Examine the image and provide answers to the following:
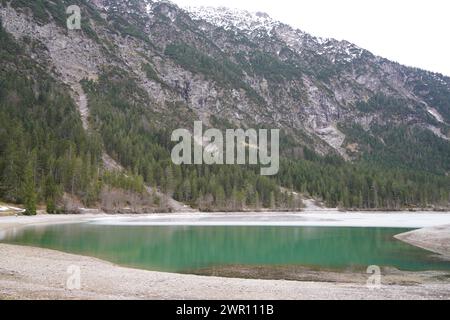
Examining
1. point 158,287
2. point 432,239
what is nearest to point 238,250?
point 158,287

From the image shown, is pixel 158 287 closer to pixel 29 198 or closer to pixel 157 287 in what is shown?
pixel 157 287

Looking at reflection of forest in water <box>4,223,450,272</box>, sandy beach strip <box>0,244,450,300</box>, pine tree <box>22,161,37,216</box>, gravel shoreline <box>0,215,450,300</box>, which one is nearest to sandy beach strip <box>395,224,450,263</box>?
reflection of forest in water <box>4,223,450,272</box>

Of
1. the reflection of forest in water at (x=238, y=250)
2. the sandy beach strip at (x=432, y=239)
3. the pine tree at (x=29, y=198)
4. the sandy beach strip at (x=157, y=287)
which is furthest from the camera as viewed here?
the pine tree at (x=29, y=198)

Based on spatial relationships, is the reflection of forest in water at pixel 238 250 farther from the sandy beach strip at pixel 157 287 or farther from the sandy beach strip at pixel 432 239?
the sandy beach strip at pixel 157 287

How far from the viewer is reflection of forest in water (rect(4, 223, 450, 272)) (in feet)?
116

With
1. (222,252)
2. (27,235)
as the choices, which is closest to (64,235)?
(27,235)

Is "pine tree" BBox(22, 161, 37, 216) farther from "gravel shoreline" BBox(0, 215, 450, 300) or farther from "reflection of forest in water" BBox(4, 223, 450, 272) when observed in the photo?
"gravel shoreline" BBox(0, 215, 450, 300)

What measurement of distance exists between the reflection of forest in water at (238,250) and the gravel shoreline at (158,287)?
6652 mm

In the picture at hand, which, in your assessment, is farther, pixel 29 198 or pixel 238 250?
pixel 29 198

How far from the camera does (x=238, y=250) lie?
4456cm

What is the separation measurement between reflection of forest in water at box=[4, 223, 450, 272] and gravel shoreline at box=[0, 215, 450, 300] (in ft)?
21.8

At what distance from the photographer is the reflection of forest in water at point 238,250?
35344mm

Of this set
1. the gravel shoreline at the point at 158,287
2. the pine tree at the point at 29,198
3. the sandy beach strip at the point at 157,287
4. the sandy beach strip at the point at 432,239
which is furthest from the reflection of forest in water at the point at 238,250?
the pine tree at the point at 29,198

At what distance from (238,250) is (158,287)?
77.7ft
